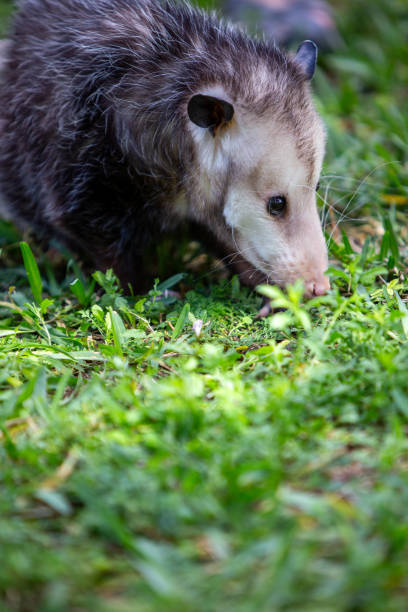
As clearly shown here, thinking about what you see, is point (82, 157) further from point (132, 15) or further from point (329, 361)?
point (329, 361)

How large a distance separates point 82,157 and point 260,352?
1.11 metres

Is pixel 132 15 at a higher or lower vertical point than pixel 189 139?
higher

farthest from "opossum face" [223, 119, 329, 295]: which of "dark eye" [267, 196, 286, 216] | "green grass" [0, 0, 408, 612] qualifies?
"green grass" [0, 0, 408, 612]

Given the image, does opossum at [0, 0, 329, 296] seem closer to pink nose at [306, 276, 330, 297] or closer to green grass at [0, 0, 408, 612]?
pink nose at [306, 276, 330, 297]

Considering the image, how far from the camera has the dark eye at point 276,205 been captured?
7.20ft

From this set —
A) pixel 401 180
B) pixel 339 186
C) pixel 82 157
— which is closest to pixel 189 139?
pixel 82 157

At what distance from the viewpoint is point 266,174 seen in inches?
86.0

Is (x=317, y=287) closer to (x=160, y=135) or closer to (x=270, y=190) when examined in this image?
(x=270, y=190)

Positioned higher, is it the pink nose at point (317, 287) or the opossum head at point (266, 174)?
the opossum head at point (266, 174)

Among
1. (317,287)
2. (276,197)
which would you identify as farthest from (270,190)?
(317,287)

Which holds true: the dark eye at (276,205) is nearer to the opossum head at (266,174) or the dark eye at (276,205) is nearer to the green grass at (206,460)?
the opossum head at (266,174)

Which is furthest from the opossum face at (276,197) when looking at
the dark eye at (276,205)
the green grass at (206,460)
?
the green grass at (206,460)

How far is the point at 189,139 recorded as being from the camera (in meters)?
2.28

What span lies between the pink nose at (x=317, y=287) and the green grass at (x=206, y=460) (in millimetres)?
82
